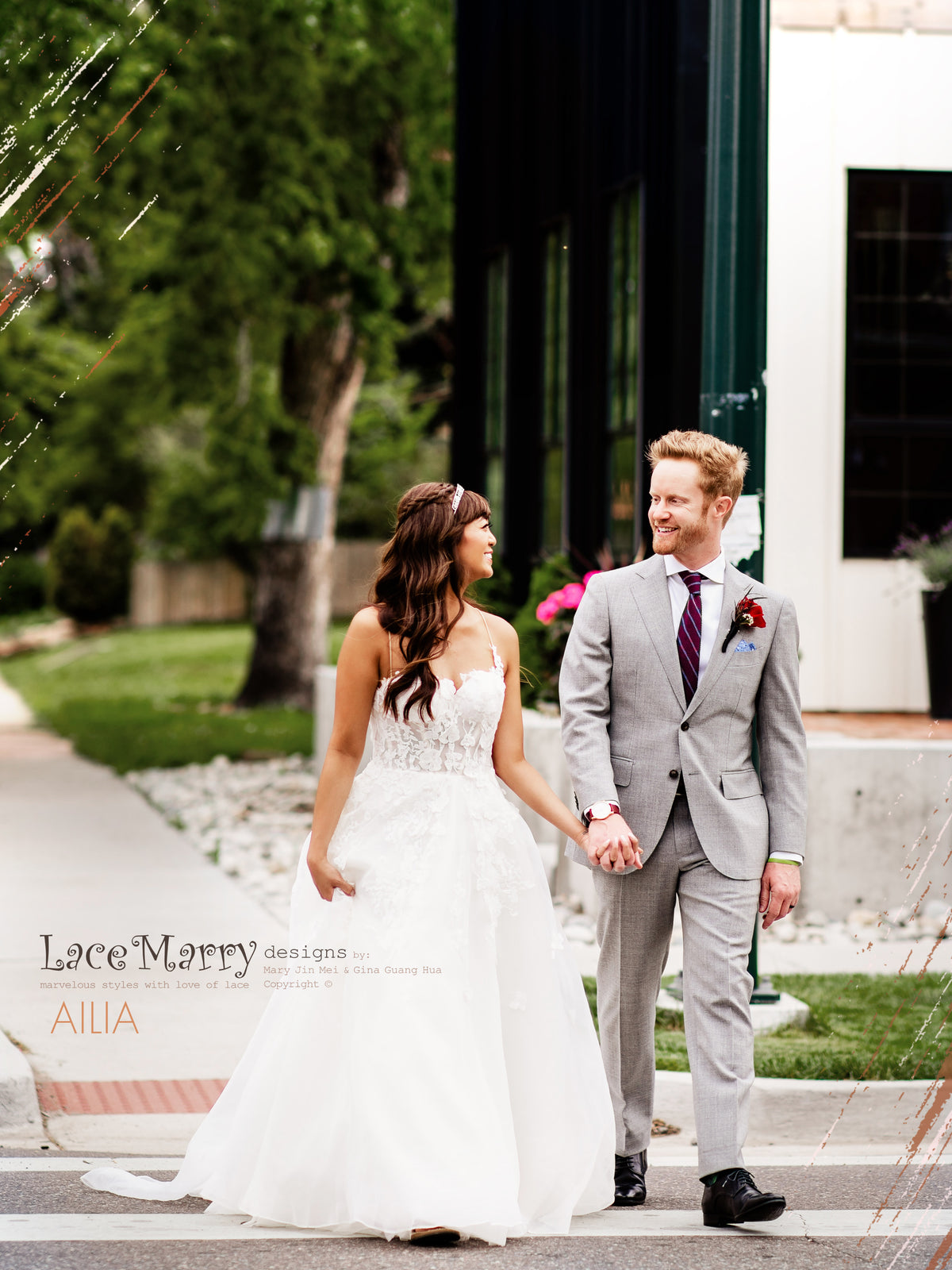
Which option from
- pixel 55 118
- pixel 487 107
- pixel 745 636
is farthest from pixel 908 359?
pixel 55 118

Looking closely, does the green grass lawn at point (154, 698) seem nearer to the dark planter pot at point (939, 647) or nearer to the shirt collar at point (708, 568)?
the dark planter pot at point (939, 647)

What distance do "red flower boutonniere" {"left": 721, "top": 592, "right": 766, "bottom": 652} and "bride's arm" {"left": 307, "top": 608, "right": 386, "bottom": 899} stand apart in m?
0.98

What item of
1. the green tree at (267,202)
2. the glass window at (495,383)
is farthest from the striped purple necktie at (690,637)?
the green tree at (267,202)

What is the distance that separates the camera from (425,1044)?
4414 millimetres

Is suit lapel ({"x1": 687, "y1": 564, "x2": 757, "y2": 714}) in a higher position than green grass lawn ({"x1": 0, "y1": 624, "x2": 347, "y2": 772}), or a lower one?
higher

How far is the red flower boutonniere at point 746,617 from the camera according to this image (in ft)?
15.3

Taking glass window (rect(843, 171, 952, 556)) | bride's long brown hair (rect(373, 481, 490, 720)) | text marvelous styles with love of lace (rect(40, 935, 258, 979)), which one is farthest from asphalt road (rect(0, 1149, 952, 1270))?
glass window (rect(843, 171, 952, 556))

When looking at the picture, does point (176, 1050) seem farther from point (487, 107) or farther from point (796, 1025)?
point (487, 107)

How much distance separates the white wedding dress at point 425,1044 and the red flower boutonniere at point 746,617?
0.67 m

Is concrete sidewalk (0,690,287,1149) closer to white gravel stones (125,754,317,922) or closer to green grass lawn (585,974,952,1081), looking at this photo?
white gravel stones (125,754,317,922)

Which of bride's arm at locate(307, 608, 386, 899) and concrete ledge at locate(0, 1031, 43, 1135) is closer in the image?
bride's arm at locate(307, 608, 386, 899)

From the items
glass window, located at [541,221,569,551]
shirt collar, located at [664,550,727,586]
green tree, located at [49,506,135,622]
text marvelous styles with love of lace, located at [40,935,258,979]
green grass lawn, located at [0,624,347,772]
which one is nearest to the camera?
shirt collar, located at [664,550,727,586]

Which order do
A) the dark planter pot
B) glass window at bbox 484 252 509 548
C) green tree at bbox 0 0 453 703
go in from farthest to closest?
green tree at bbox 0 0 453 703 < glass window at bbox 484 252 509 548 < the dark planter pot

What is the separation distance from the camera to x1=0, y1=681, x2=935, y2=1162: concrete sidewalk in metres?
5.78
